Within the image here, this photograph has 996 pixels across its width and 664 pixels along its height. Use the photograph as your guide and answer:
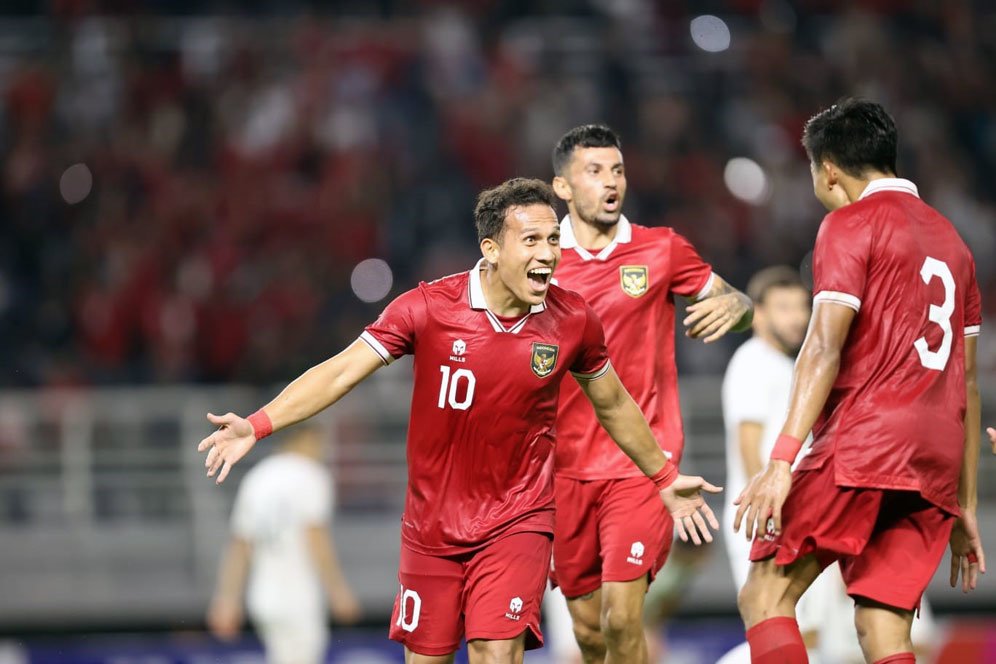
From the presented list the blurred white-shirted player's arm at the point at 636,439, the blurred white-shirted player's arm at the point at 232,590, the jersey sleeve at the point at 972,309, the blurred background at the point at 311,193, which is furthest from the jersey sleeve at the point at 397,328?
the blurred background at the point at 311,193

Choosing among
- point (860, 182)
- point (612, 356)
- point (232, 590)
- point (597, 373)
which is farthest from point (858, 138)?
point (232, 590)

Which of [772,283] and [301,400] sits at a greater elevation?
A: [772,283]

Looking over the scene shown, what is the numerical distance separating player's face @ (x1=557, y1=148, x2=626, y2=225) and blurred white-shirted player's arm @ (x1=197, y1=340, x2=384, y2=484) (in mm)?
1599

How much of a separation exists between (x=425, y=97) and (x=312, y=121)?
3.98 feet

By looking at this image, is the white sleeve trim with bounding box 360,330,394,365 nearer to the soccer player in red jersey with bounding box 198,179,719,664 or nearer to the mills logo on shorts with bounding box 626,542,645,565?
the soccer player in red jersey with bounding box 198,179,719,664

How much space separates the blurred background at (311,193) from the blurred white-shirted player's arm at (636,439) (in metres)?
5.73

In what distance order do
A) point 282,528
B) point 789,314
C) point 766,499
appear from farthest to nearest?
point 282,528 → point 789,314 → point 766,499

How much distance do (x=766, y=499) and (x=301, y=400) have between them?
173 cm

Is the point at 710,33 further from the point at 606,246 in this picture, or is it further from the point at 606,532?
the point at 606,532

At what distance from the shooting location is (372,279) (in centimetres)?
1409

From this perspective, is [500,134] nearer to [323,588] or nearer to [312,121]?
[312,121]

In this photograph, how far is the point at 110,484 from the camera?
11750 mm

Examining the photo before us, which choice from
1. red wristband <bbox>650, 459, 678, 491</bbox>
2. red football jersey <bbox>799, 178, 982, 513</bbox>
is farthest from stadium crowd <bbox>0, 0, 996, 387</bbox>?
red football jersey <bbox>799, 178, 982, 513</bbox>

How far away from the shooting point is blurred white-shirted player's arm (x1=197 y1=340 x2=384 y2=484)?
527 cm
